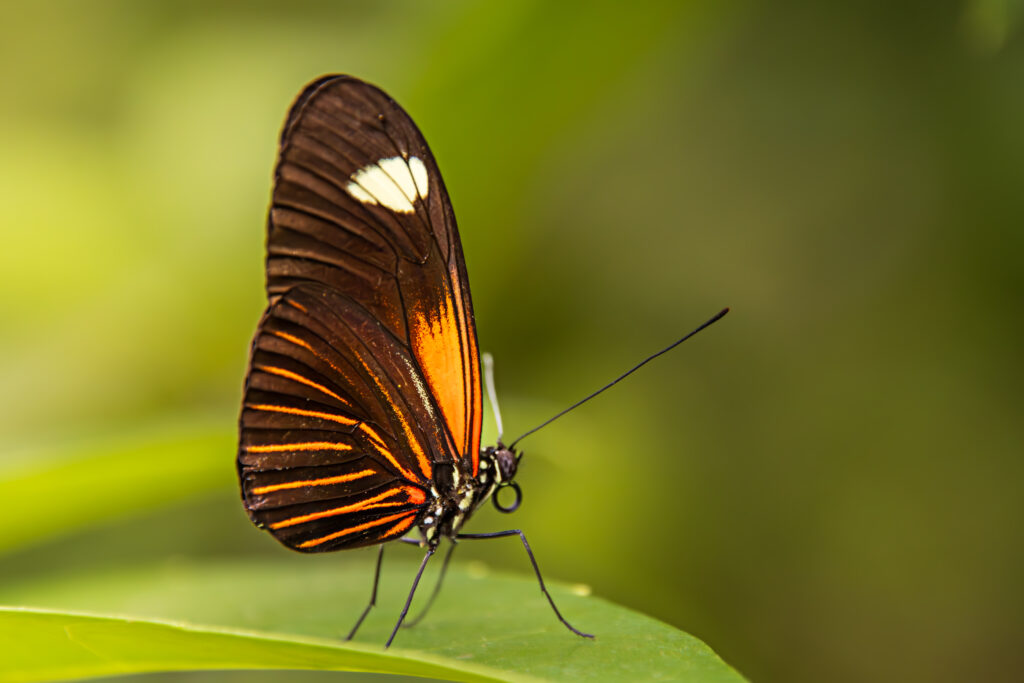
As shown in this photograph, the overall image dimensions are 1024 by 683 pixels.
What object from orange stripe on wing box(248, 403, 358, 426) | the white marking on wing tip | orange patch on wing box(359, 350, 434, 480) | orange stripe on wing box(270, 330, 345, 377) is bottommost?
orange patch on wing box(359, 350, 434, 480)

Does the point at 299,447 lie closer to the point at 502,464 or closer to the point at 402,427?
the point at 402,427

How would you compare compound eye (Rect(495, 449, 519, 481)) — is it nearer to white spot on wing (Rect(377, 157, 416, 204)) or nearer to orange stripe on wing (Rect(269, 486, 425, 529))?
orange stripe on wing (Rect(269, 486, 425, 529))

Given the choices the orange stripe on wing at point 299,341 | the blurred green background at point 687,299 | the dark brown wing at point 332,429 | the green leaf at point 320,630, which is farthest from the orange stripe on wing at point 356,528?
the blurred green background at point 687,299

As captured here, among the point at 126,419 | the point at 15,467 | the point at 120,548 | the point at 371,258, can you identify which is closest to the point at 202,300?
the point at 126,419

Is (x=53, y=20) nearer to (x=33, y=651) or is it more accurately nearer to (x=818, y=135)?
(x=818, y=135)

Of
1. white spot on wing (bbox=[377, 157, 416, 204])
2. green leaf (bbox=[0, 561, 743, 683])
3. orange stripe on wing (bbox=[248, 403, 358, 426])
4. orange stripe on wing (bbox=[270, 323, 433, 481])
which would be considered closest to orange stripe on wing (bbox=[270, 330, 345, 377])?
orange stripe on wing (bbox=[270, 323, 433, 481])

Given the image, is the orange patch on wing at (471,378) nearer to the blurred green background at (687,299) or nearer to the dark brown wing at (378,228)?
the dark brown wing at (378,228)

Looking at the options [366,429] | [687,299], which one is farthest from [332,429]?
[687,299]
